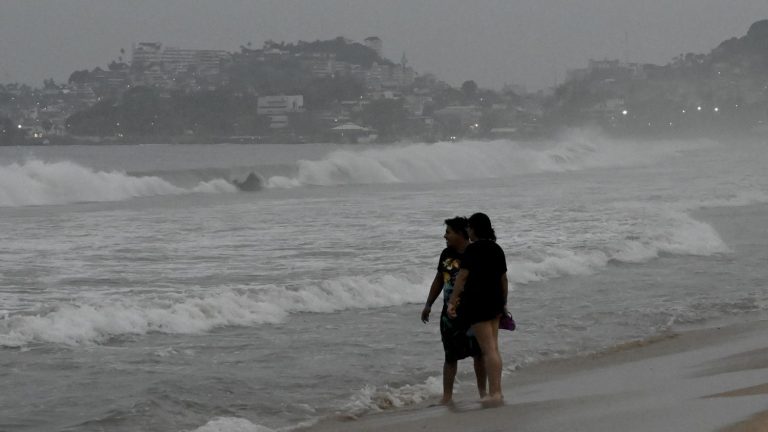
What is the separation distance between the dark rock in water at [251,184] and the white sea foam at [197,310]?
3224 cm

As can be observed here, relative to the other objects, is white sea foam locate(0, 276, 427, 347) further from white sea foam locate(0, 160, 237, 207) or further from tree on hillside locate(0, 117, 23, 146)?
tree on hillside locate(0, 117, 23, 146)

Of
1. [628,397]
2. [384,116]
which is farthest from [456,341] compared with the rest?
[384,116]

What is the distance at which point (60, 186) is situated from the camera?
40469mm

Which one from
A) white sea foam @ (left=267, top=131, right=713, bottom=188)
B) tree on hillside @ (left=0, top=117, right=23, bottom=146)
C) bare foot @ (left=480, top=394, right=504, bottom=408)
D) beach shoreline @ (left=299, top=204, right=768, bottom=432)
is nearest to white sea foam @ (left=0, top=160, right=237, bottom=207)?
white sea foam @ (left=267, top=131, right=713, bottom=188)

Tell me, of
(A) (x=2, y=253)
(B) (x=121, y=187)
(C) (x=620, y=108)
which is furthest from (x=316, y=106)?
(A) (x=2, y=253)

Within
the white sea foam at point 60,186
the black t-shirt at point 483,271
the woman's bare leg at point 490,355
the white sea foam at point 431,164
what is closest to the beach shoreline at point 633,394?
the woman's bare leg at point 490,355

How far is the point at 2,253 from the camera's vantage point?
19.2 meters

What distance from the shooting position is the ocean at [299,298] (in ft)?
29.3

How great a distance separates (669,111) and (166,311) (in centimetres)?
18460

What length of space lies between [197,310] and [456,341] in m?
4.52

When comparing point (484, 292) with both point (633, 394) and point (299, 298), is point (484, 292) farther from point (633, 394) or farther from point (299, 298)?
point (299, 298)

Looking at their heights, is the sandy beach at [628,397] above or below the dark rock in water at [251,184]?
above

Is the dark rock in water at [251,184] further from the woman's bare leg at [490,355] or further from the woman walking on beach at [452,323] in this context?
the woman's bare leg at [490,355]

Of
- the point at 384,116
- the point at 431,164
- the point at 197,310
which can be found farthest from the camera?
the point at 384,116
